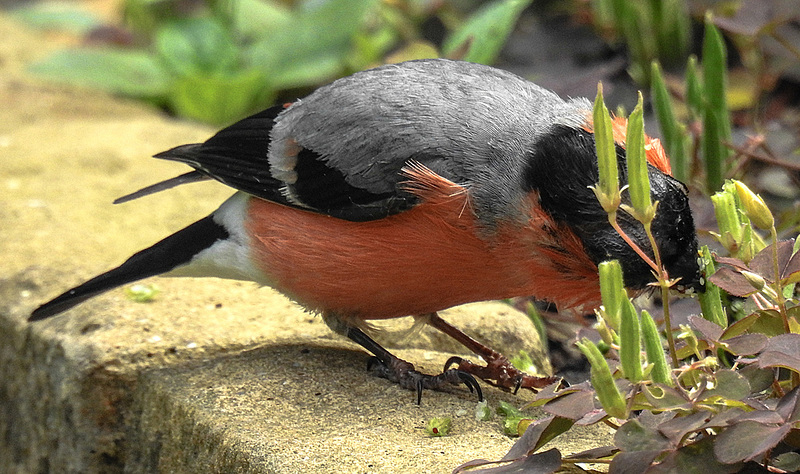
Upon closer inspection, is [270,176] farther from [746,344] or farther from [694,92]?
[694,92]

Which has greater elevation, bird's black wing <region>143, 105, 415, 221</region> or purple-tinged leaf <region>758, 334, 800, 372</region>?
purple-tinged leaf <region>758, 334, 800, 372</region>

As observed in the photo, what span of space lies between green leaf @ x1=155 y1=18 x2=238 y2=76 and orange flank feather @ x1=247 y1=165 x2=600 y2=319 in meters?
3.23

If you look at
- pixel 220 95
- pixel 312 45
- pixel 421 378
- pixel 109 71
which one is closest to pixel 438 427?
pixel 421 378

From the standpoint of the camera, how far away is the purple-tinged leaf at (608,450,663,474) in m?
1.88

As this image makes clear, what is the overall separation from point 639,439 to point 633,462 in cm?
6

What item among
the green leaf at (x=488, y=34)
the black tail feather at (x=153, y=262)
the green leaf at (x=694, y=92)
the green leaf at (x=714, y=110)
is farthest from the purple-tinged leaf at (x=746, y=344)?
the green leaf at (x=488, y=34)

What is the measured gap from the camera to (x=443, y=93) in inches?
115

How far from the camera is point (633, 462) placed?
6.21 ft

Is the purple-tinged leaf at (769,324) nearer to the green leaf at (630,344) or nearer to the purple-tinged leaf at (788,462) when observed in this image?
the purple-tinged leaf at (788,462)

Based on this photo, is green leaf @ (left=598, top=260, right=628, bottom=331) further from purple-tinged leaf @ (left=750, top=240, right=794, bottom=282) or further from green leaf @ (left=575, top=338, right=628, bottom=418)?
purple-tinged leaf @ (left=750, top=240, right=794, bottom=282)

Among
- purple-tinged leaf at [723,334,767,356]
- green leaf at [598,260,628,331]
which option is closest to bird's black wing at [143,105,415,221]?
green leaf at [598,260,628,331]

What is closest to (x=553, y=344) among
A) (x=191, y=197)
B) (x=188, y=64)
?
(x=191, y=197)

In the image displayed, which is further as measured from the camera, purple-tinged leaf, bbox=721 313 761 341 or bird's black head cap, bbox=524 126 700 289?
bird's black head cap, bbox=524 126 700 289

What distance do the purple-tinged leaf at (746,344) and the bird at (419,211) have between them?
1.65 ft
